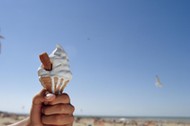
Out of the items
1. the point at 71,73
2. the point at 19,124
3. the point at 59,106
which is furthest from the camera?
the point at 19,124

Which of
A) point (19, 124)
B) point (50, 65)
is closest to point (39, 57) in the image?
point (50, 65)

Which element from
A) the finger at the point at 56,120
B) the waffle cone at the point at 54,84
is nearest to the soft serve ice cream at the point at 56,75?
the waffle cone at the point at 54,84

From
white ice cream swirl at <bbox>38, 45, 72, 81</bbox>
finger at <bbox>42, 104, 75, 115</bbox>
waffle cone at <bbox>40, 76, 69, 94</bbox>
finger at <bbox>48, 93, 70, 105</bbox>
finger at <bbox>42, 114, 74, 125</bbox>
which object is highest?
white ice cream swirl at <bbox>38, 45, 72, 81</bbox>

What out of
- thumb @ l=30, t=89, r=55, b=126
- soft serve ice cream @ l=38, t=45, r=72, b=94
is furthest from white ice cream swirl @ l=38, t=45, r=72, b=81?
thumb @ l=30, t=89, r=55, b=126

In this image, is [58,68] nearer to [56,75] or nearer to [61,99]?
[56,75]

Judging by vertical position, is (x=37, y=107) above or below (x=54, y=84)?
below

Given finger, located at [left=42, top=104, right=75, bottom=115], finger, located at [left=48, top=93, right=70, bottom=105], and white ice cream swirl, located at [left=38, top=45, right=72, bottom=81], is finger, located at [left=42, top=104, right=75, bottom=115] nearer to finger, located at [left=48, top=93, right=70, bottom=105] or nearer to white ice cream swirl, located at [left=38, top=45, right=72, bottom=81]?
finger, located at [left=48, top=93, right=70, bottom=105]

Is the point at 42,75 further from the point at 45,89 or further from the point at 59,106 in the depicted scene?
the point at 59,106

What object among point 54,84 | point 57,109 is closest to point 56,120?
point 57,109
